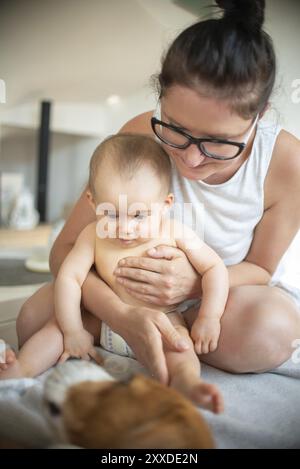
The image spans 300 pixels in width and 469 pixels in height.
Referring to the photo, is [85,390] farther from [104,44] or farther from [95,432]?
[104,44]

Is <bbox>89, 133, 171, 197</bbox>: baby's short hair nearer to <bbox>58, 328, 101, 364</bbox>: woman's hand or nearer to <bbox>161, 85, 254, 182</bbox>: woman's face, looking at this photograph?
<bbox>161, 85, 254, 182</bbox>: woman's face

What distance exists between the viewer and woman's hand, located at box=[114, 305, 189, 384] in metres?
0.46

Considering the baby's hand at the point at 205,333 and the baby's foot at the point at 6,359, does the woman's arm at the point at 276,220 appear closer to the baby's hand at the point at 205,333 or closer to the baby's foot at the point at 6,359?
the baby's hand at the point at 205,333

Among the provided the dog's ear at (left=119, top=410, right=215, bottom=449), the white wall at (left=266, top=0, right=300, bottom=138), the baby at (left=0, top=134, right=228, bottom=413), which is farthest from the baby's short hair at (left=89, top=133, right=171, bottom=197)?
the dog's ear at (left=119, top=410, right=215, bottom=449)

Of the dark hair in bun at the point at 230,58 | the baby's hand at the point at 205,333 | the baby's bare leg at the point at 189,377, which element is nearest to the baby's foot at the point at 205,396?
the baby's bare leg at the point at 189,377

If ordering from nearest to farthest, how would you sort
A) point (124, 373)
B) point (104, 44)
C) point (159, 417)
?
point (159, 417) → point (124, 373) → point (104, 44)

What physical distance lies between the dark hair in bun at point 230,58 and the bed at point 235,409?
260mm

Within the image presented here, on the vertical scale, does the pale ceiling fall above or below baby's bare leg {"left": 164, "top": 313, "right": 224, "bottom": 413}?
above

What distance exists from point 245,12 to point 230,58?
6 cm

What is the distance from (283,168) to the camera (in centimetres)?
57

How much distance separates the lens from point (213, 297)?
51 cm

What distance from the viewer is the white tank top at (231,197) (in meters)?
0.51

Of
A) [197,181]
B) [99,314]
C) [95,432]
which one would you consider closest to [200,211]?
[197,181]
